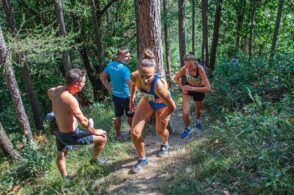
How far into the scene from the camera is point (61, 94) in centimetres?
501

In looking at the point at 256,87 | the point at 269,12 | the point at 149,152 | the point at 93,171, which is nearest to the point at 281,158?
the point at 149,152

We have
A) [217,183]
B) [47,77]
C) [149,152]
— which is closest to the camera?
[217,183]

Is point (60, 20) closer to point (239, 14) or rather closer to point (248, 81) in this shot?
point (248, 81)

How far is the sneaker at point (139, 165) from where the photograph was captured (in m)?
5.58

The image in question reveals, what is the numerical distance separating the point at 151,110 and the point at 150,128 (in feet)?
6.26

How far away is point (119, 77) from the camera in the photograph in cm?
642

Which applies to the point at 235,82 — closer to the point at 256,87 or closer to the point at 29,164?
the point at 256,87

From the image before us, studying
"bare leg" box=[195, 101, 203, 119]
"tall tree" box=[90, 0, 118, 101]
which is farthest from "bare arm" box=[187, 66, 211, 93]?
"tall tree" box=[90, 0, 118, 101]

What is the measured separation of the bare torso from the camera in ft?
16.4

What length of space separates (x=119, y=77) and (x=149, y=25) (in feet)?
4.00

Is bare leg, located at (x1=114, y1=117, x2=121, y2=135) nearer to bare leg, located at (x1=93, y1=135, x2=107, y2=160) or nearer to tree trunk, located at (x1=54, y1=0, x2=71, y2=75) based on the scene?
bare leg, located at (x1=93, y1=135, x2=107, y2=160)

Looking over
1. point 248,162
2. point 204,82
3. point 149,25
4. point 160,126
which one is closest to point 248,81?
point 204,82

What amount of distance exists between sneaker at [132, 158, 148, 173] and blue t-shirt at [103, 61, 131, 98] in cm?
150

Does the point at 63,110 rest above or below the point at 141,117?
above
